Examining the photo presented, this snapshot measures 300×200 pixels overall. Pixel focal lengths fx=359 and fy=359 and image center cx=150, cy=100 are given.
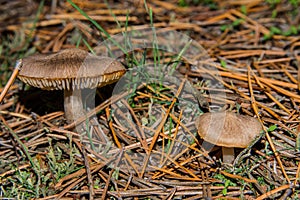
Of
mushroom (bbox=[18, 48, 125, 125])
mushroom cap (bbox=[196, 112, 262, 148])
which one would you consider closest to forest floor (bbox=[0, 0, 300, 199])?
mushroom cap (bbox=[196, 112, 262, 148])

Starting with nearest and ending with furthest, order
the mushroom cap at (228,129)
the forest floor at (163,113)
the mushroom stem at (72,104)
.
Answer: the mushroom cap at (228,129)
the forest floor at (163,113)
the mushroom stem at (72,104)

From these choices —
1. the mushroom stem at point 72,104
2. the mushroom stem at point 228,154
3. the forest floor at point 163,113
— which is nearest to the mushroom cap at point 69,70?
the mushroom stem at point 72,104

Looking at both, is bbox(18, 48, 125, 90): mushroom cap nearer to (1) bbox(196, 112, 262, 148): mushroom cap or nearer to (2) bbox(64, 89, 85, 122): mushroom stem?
(2) bbox(64, 89, 85, 122): mushroom stem

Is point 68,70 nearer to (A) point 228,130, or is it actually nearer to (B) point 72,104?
(B) point 72,104

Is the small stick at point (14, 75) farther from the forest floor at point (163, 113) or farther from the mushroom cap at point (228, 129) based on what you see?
the mushroom cap at point (228, 129)

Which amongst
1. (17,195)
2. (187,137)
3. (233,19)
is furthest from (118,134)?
(233,19)

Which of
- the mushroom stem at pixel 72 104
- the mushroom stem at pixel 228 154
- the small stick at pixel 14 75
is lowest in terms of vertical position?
the mushroom stem at pixel 228 154

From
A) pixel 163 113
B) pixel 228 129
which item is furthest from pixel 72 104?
pixel 228 129
